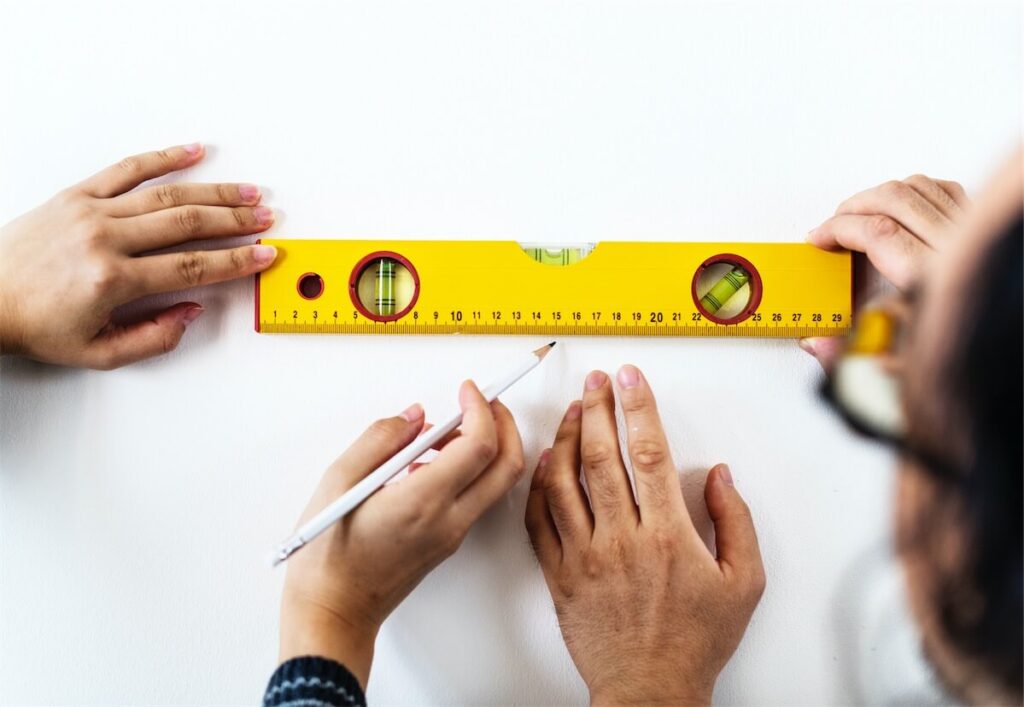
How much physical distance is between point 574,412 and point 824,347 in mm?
362

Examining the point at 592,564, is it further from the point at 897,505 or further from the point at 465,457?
the point at 897,505

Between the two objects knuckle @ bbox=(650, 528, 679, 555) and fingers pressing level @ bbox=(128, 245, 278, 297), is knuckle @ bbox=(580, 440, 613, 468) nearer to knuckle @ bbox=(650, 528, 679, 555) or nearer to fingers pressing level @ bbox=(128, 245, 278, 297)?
knuckle @ bbox=(650, 528, 679, 555)

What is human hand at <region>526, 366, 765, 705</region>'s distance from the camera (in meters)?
0.90

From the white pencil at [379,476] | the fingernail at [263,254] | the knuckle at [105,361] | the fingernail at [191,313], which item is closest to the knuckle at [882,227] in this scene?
the white pencil at [379,476]

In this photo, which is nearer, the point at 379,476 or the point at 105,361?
the point at 379,476

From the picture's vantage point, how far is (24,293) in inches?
37.6

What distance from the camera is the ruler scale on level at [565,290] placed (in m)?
1.00

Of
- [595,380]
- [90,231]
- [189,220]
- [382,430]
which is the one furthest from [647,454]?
[90,231]

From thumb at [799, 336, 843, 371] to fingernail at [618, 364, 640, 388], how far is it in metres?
0.25

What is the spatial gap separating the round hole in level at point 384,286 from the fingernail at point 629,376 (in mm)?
317

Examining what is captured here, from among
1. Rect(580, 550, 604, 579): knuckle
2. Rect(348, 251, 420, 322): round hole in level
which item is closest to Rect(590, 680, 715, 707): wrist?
Rect(580, 550, 604, 579): knuckle

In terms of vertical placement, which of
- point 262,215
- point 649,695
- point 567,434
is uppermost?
point 262,215

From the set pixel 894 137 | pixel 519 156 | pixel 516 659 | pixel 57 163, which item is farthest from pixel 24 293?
pixel 894 137

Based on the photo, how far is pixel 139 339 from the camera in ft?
3.28
